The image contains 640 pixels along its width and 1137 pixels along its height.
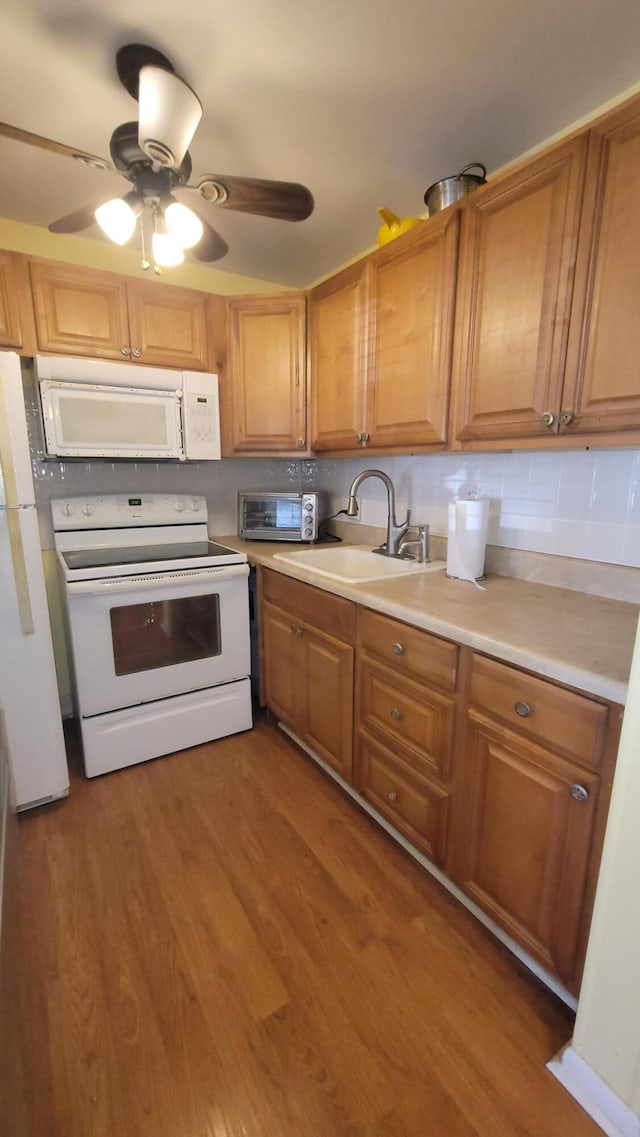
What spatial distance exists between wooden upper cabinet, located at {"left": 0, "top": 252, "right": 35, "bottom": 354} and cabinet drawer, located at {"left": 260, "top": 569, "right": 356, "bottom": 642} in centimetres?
134

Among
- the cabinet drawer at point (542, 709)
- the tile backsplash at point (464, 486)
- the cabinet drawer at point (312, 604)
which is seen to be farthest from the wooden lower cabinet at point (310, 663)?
the tile backsplash at point (464, 486)

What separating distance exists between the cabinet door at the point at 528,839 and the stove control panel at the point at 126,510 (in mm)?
1842

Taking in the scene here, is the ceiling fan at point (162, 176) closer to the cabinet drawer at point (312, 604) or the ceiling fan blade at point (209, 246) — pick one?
the ceiling fan blade at point (209, 246)

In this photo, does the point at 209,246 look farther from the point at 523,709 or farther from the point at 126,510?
the point at 523,709

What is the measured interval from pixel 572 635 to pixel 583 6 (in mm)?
1444

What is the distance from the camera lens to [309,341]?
2178 mm

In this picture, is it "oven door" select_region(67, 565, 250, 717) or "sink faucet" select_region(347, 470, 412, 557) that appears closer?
"oven door" select_region(67, 565, 250, 717)

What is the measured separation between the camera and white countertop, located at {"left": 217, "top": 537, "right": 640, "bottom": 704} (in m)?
0.93

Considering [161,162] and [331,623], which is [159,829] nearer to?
[331,623]

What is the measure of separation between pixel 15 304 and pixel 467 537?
1.92 m

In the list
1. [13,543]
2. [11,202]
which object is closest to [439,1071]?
[13,543]

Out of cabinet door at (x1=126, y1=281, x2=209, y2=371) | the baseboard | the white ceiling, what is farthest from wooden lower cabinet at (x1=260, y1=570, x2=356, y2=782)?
the white ceiling

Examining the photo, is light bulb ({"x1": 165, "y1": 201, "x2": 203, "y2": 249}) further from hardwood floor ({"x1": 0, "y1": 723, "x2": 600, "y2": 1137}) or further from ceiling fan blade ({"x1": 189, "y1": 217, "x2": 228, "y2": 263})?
hardwood floor ({"x1": 0, "y1": 723, "x2": 600, "y2": 1137})

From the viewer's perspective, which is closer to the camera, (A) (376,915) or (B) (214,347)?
(A) (376,915)
